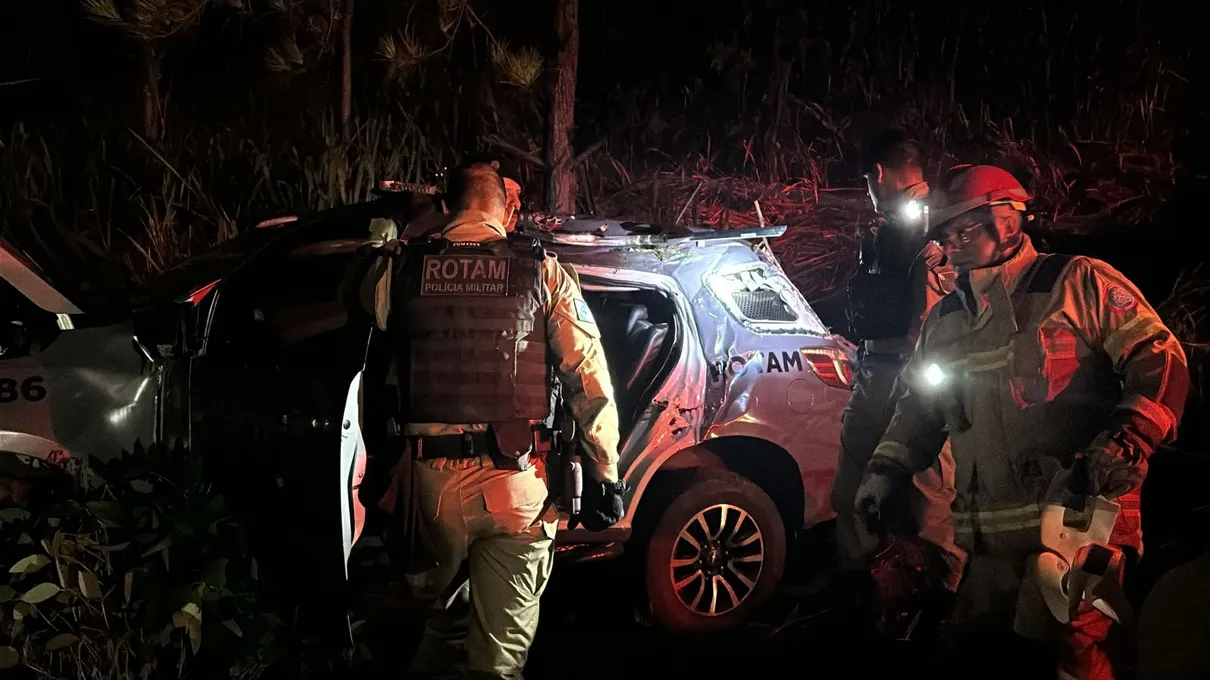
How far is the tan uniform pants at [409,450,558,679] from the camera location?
328 cm

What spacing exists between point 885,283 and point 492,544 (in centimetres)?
165

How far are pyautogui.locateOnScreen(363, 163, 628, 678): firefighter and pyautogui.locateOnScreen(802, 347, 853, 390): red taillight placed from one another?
3.58 feet

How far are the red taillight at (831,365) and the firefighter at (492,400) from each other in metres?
1.09

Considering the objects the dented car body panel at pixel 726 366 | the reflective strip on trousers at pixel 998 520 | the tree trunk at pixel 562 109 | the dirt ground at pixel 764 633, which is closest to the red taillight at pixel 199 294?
the dirt ground at pixel 764 633

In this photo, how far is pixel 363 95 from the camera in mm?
6785

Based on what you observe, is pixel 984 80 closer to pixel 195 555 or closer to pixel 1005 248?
pixel 1005 248

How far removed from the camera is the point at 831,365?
13.2ft

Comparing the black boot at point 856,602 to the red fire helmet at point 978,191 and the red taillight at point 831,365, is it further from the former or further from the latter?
the red fire helmet at point 978,191

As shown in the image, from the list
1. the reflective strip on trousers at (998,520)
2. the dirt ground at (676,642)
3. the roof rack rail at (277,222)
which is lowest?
the dirt ground at (676,642)

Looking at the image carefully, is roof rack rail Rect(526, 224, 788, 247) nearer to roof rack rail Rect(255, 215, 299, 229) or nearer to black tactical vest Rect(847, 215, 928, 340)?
black tactical vest Rect(847, 215, 928, 340)

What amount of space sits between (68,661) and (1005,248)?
3.28 m

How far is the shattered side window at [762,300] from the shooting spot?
13.2 ft

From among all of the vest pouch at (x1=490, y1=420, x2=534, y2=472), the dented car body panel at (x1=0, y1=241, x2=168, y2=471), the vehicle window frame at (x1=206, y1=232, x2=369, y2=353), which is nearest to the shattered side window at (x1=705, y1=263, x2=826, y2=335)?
the vest pouch at (x1=490, y1=420, x2=534, y2=472)

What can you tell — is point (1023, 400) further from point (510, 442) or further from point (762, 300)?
point (510, 442)
